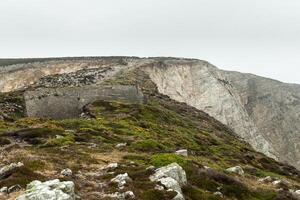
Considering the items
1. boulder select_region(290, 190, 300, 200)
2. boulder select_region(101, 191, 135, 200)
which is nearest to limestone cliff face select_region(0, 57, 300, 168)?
boulder select_region(290, 190, 300, 200)

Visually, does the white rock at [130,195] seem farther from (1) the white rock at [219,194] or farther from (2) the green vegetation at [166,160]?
(2) the green vegetation at [166,160]

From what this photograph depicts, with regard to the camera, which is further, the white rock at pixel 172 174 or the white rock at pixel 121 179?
the white rock at pixel 172 174

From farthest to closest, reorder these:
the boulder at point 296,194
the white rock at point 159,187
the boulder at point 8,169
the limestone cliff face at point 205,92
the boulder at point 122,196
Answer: the limestone cliff face at point 205,92
the boulder at point 296,194
the boulder at point 8,169
the white rock at point 159,187
the boulder at point 122,196

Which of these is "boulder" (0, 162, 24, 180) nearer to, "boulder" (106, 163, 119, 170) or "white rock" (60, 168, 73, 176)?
"white rock" (60, 168, 73, 176)

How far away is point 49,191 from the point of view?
75.8 ft

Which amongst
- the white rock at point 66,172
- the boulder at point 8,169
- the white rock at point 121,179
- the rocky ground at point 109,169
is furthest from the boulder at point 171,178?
the boulder at point 8,169

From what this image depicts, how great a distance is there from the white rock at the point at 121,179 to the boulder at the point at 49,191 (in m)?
4.18

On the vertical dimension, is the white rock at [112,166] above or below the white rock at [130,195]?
below

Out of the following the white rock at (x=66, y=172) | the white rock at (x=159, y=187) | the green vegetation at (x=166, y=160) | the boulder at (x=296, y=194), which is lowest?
the boulder at (x=296, y=194)

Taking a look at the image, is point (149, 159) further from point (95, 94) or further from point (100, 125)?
point (95, 94)

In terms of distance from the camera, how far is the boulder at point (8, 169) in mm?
29108

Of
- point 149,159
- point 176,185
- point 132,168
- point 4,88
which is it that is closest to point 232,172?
point 149,159

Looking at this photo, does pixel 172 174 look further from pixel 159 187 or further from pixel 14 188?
pixel 14 188

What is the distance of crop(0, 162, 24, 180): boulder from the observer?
29108mm
